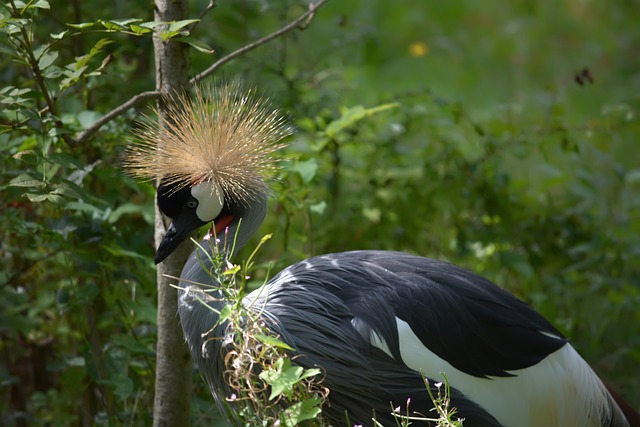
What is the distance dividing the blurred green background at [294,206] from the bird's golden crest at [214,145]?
139 millimetres

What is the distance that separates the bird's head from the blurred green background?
0.14m

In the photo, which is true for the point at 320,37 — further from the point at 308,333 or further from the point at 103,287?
the point at 308,333

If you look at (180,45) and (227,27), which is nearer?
(180,45)

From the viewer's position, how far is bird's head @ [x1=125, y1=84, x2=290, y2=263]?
176 centimetres

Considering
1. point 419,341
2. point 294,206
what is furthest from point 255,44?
point 419,341

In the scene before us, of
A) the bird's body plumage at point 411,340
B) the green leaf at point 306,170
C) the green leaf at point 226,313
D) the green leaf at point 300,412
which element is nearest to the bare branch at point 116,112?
the bird's body plumage at point 411,340

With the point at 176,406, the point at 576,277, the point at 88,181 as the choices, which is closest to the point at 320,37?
the point at 576,277

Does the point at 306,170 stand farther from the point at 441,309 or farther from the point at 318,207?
the point at 441,309

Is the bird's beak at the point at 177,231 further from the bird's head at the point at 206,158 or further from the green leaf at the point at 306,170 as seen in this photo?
the green leaf at the point at 306,170

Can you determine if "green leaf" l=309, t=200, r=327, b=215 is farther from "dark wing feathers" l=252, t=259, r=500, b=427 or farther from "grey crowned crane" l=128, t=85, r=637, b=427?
"dark wing feathers" l=252, t=259, r=500, b=427

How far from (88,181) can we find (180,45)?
0.57 metres

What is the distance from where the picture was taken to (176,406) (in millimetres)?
1930

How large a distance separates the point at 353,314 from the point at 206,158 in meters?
0.44

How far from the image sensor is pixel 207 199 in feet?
5.88
